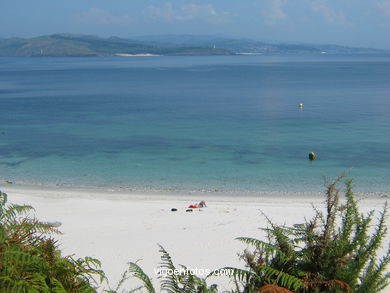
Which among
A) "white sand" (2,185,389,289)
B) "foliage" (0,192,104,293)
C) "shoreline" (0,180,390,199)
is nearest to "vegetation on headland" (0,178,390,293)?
"foliage" (0,192,104,293)

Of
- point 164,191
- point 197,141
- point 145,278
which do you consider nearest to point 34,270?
point 145,278

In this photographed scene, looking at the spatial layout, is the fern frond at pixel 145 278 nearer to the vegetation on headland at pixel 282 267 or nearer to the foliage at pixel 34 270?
the vegetation on headland at pixel 282 267

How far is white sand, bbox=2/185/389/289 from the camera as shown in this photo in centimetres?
1192

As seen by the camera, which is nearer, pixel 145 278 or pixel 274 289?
pixel 274 289

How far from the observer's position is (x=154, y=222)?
49.8ft

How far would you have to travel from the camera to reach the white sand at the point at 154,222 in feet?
39.1

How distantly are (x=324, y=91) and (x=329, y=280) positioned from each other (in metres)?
63.4

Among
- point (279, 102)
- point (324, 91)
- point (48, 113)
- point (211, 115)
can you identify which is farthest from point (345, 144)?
point (324, 91)

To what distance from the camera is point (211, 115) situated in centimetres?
4366

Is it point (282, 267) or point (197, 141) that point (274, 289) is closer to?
point (282, 267)

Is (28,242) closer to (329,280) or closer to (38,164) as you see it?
(329,280)

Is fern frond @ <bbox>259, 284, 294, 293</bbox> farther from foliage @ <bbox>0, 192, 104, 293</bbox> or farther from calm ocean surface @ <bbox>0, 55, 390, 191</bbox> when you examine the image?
calm ocean surface @ <bbox>0, 55, 390, 191</bbox>

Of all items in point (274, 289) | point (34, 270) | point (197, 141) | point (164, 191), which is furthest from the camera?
point (197, 141)

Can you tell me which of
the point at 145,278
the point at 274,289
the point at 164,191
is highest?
the point at 274,289
